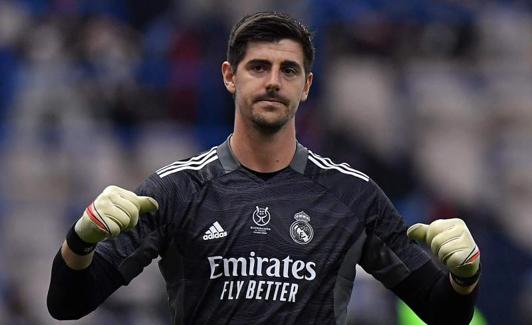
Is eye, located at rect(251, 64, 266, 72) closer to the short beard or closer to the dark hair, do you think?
the dark hair

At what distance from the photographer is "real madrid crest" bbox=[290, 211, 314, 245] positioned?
441 centimetres

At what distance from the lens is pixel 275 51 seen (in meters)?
4.43

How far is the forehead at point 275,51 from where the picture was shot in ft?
14.5

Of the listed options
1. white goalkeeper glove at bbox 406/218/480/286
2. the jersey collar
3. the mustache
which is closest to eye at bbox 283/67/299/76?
the mustache

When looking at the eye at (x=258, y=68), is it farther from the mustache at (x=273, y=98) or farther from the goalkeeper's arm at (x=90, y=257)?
the goalkeeper's arm at (x=90, y=257)

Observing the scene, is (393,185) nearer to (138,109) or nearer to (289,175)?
(138,109)

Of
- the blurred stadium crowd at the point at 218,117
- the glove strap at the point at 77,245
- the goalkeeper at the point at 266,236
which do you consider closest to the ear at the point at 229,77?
the goalkeeper at the point at 266,236

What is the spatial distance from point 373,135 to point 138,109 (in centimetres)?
221

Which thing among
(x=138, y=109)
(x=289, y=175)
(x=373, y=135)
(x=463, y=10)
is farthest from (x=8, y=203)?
(x=289, y=175)

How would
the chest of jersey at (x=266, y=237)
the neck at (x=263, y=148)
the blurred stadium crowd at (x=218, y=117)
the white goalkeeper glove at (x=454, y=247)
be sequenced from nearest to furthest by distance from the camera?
the white goalkeeper glove at (x=454, y=247) → the chest of jersey at (x=266, y=237) → the neck at (x=263, y=148) → the blurred stadium crowd at (x=218, y=117)

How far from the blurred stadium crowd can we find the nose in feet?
19.7

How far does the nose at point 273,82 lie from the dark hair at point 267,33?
143mm

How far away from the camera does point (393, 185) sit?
437 inches

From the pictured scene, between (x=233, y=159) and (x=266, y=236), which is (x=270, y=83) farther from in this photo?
(x=266, y=236)
